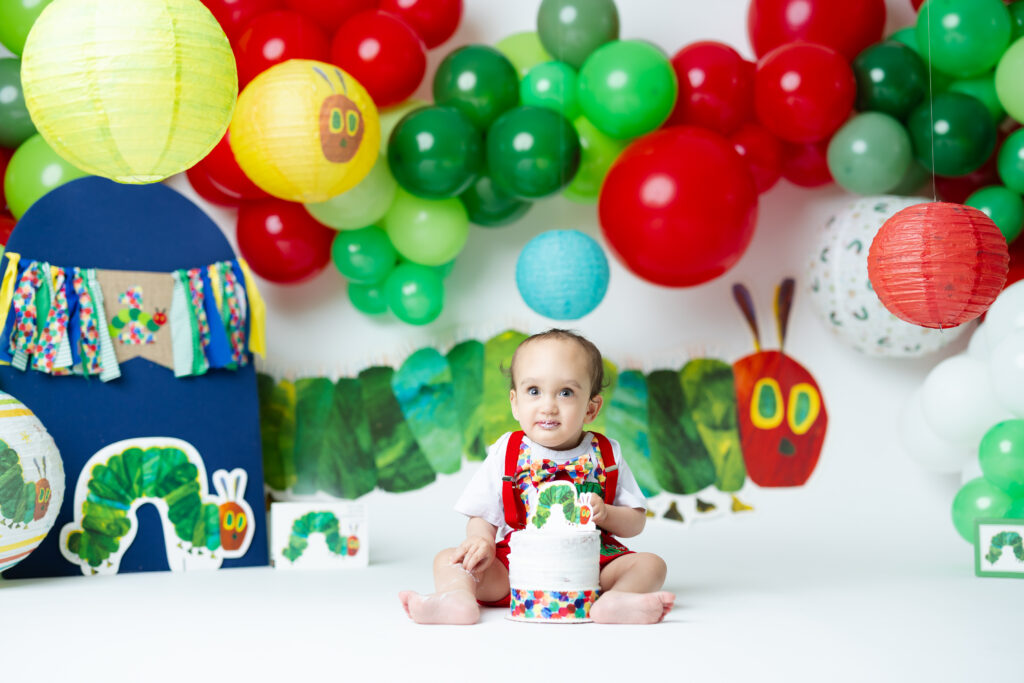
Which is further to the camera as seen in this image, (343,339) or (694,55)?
(343,339)

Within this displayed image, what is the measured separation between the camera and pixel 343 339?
3523 millimetres

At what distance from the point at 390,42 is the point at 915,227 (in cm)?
158

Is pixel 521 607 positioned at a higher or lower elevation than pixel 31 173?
lower

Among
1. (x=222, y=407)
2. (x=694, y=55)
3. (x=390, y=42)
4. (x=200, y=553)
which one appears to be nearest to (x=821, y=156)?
(x=694, y=55)

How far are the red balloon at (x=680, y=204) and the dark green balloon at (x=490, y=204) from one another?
0.39 meters

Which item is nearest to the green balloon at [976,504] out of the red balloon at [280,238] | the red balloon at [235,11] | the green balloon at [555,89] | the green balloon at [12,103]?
the green balloon at [555,89]

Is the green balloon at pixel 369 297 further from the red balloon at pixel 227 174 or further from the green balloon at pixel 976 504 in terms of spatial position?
the green balloon at pixel 976 504

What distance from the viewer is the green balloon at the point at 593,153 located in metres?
3.08

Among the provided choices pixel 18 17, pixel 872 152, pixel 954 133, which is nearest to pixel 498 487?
pixel 872 152

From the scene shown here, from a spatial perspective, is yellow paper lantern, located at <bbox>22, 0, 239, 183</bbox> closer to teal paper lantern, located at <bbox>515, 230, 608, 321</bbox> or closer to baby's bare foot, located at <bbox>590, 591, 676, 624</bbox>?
teal paper lantern, located at <bbox>515, 230, 608, 321</bbox>

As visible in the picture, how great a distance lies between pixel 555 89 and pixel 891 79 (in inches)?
38.3

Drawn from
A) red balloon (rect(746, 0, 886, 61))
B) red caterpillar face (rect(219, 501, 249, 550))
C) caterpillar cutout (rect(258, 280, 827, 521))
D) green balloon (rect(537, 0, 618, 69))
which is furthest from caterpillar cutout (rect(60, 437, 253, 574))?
red balloon (rect(746, 0, 886, 61))

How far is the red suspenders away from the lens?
214 centimetres

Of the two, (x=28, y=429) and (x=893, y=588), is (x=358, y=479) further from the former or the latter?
(x=893, y=588)
